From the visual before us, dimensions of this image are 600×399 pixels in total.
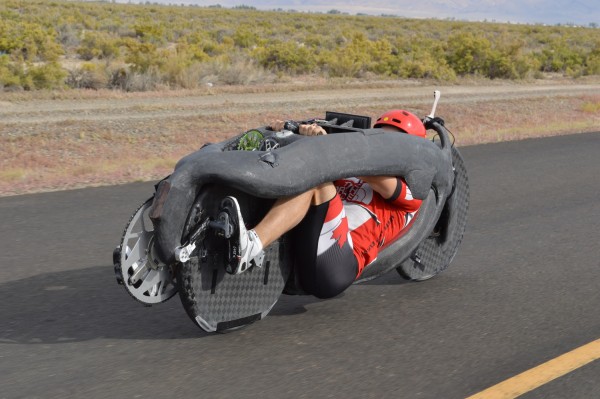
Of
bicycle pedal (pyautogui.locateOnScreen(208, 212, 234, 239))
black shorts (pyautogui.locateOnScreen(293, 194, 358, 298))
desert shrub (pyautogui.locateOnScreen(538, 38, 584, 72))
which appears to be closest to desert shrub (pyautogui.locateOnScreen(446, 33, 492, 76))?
desert shrub (pyautogui.locateOnScreen(538, 38, 584, 72))

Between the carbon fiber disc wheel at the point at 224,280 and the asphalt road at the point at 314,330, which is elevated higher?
the carbon fiber disc wheel at the point at 224,280

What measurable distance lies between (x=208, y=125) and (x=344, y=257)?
12.0 metres

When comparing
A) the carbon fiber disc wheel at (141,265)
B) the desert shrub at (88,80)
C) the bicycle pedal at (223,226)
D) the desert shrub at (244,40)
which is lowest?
the desert shrub at (244,40)

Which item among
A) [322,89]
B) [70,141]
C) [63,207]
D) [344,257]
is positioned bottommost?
[322,89]

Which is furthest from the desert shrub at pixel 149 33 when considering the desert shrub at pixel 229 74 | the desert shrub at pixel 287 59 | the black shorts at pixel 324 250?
the black shorts at pixel 324 250

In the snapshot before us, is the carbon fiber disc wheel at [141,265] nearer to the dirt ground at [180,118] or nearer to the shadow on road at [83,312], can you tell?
the shadow on road at [83,312]

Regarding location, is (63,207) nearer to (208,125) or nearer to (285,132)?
(285,132)

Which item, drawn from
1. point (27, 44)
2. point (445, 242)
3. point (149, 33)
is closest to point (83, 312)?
point (445, 242)

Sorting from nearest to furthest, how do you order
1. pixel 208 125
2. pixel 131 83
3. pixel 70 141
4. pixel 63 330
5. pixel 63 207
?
pixel 63 330 → pixel 63 207 → pixel 70 141 → pixel 208 125 → pixel 131 83

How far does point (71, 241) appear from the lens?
684 cm

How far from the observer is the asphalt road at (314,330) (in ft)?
13.3

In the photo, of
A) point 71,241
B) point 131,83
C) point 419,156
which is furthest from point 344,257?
point 131,83

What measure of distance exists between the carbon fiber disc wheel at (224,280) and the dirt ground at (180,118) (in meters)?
5.12

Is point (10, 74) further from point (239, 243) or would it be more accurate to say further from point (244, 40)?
point (239, 243)
